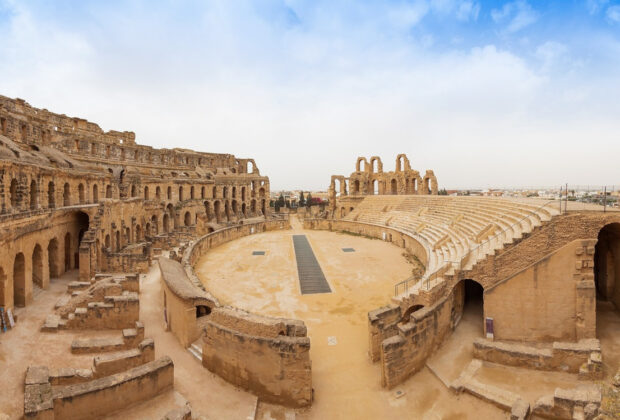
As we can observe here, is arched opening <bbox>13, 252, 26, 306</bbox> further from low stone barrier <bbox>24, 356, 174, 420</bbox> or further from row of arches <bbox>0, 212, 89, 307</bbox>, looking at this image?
low stone barrier <bbox>24, 356, 174, 420</bbox>

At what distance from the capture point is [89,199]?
884 inches

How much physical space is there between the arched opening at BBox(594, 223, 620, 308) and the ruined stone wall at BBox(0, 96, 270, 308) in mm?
20519

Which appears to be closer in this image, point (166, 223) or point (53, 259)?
point (53, 259)

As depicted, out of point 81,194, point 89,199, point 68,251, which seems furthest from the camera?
point 89,199

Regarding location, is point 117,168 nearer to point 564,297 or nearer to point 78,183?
point 78,183

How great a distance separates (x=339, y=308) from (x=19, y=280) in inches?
475

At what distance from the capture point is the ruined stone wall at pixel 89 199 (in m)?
13.0

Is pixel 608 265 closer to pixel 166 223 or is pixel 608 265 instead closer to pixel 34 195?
pixel 34 195

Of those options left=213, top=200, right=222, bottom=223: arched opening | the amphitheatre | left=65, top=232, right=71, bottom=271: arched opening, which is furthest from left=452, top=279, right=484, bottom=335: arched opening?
left=213, top=200, right=222, bottom=223: arched opening

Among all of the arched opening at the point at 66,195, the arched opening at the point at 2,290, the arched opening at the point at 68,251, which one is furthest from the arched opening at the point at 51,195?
the arched opening at the point at 2,290

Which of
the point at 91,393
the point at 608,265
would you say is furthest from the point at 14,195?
the point at 608,265

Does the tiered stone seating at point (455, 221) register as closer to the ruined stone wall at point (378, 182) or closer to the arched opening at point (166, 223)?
the ruined stone wall at point (378, 182)

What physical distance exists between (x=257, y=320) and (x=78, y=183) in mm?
19241

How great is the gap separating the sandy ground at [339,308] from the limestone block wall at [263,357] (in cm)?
45
